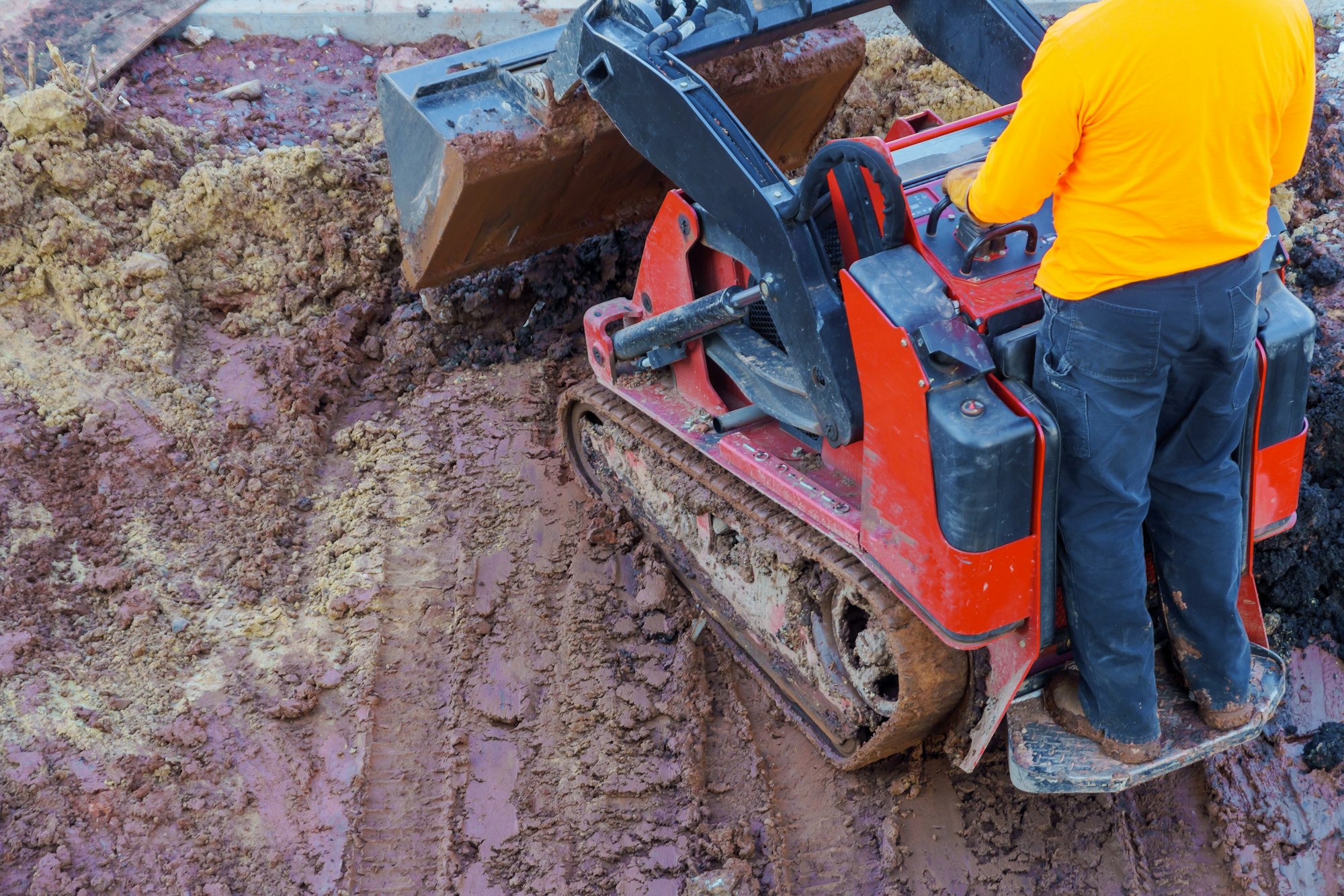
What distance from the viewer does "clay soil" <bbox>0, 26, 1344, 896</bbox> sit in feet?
11.9

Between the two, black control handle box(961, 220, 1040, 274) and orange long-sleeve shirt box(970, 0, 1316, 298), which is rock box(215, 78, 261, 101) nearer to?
black control handle box(961, 220, 1040, 274)

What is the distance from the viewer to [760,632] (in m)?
4.07

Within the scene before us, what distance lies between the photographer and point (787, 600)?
380cm

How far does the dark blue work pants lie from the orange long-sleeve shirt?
0.09m

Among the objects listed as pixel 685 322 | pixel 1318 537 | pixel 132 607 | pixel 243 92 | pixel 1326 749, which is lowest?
pixel 132 607

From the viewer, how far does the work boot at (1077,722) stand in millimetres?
3102

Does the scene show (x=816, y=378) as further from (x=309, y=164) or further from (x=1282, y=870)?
(x=309, y=164)

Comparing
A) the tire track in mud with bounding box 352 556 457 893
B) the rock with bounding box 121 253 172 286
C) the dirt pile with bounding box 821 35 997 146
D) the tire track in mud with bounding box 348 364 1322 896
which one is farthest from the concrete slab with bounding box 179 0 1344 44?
the tire track in mud with bounding box 352 556 457 893

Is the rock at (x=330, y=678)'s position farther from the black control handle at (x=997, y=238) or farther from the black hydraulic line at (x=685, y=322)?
the black control handle at (x=997, y=238)

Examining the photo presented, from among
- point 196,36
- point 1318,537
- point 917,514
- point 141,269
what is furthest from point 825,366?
point 196,36

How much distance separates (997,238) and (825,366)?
56cm

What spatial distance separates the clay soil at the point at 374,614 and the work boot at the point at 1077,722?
0.57m

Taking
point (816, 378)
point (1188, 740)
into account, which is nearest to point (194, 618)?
point (816, 378)

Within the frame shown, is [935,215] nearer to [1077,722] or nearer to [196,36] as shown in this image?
[1077,722]
